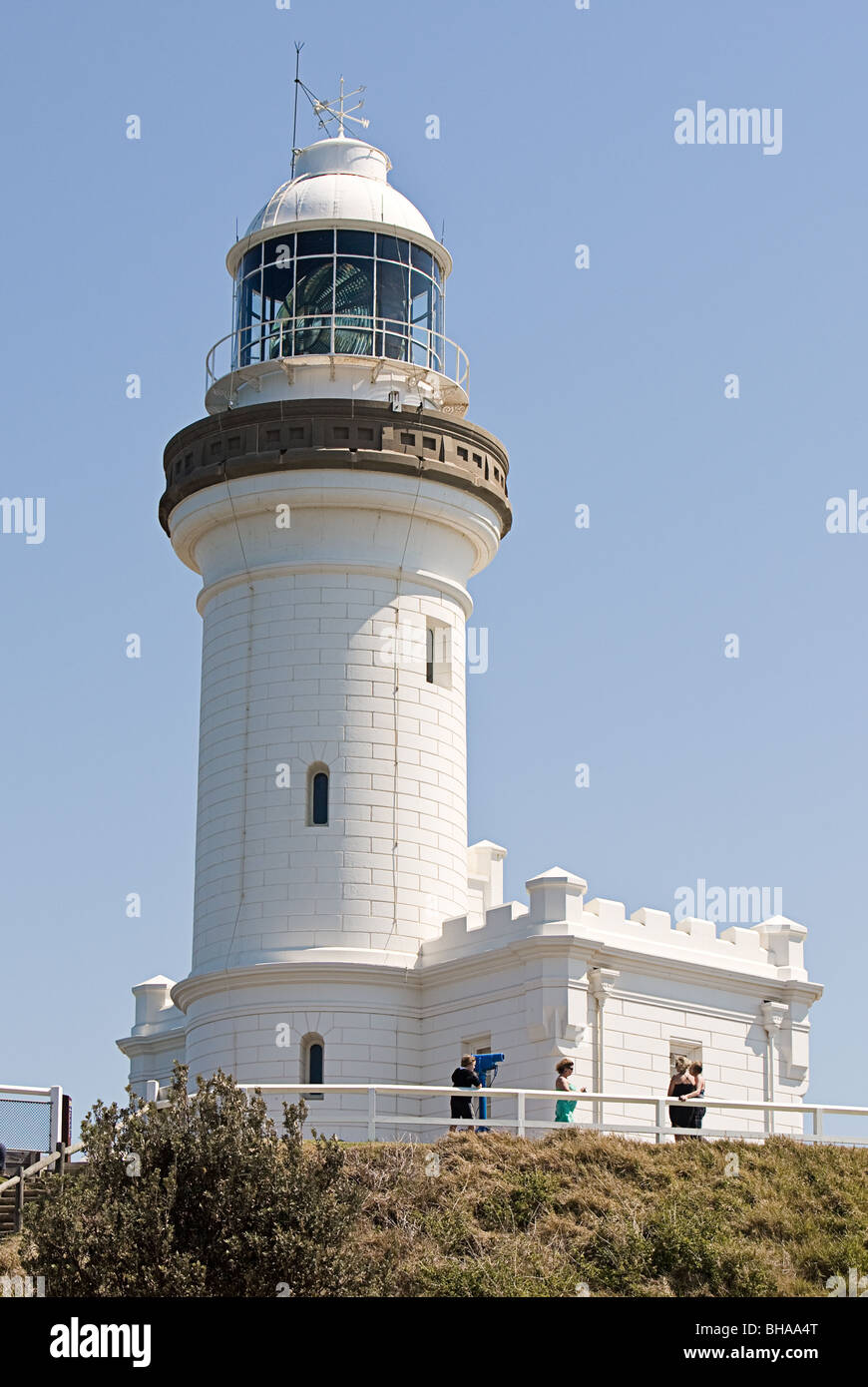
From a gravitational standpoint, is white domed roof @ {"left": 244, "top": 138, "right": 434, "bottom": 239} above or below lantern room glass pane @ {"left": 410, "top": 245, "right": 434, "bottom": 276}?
above

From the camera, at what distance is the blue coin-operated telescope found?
105 feet

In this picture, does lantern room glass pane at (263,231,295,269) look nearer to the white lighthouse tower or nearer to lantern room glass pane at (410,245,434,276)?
the white lighthouse tower

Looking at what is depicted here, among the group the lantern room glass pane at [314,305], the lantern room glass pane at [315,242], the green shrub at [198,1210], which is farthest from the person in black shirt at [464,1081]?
the lantern room glass pane at [315,242]

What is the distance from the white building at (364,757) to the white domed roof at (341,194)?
72mm

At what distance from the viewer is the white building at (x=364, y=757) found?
116ft

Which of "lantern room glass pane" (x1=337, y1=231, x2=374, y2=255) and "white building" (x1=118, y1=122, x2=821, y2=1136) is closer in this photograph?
"white building" (x1=118, y1=122, x2=821, y2=1136)

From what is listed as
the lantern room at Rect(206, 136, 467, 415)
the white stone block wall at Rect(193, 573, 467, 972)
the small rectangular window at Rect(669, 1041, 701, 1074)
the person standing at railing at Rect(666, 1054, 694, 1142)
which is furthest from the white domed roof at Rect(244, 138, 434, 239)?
the person standing at railing at Rect(666, 1054, 694, 1142)

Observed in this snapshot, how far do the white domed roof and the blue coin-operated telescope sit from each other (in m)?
14.9

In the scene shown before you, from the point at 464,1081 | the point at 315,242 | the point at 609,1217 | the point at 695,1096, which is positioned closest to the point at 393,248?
the point at 315,242

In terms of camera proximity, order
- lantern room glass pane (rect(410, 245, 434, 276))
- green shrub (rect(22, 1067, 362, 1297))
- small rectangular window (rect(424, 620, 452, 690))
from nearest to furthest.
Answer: green shrub (rect(22, 1067, 362, 1297)) → small rectangular window (rect(424, 620, 452, 690)) → lantern room glass pane (rect(410, 245, 434, 276))

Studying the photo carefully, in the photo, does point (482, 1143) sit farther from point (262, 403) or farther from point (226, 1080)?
point (262, 403)

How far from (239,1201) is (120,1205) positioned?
121 centimetres

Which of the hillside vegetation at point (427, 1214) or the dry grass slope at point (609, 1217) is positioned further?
the dry grass slope at point (609, 1217)

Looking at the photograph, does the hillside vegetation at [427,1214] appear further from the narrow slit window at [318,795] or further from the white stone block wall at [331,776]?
the narrow slit window at [318,795]
